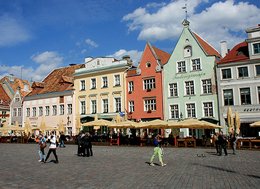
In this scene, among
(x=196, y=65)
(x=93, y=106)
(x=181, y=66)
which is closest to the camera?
(x=196, y=65)

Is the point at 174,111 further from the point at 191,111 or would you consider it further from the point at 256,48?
the point at 256,48

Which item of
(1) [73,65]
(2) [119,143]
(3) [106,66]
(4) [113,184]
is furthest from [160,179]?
(1) [73,65]

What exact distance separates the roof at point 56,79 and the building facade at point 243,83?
82.8ft

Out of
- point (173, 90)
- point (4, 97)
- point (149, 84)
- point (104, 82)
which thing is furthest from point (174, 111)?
point (4, 97)

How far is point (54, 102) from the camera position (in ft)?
151

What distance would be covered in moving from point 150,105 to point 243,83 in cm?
1217

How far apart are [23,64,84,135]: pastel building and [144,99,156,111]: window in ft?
41.8

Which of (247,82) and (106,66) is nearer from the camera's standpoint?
(247,82)

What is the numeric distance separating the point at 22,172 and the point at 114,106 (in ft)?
93.4

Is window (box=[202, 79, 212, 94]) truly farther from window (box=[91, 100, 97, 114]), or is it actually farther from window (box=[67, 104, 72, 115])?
window (box=[67, 104, 72, 115])

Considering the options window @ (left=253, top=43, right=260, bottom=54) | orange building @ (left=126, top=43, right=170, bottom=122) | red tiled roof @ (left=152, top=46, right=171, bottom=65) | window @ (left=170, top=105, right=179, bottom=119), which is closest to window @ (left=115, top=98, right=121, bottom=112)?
orange building @ (left=126, top=43, right=170, bottom=122)

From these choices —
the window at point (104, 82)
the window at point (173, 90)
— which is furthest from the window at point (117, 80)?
the window at point (173, 90)

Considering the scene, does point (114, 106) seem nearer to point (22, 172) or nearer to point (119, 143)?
point (119, 143)

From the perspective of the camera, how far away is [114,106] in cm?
3978
